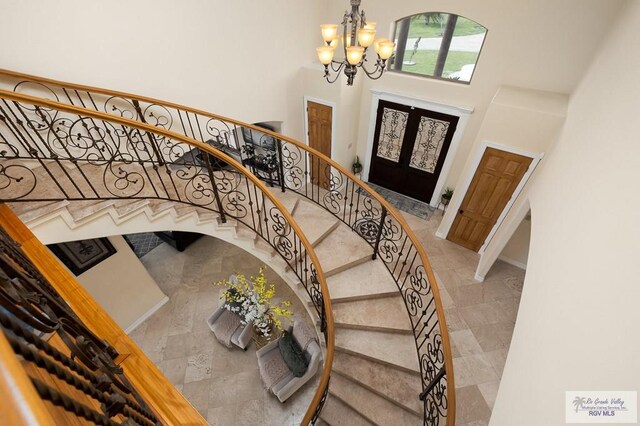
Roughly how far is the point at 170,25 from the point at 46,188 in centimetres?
265

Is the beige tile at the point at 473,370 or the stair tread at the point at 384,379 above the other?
the stair tread at the point at 384,379

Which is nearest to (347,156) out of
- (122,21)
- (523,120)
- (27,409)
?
(523,120)

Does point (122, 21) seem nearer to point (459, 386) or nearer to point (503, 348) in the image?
point (459, 386)

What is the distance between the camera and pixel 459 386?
3.66 meters

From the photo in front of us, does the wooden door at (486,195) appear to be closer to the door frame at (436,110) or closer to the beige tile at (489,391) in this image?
the door frame at (436,110)

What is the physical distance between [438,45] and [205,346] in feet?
23.1

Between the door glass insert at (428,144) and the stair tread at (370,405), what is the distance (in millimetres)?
4756

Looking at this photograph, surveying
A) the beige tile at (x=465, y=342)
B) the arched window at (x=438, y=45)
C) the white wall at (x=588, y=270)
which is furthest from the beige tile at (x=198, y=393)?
the arched window at (x=438, y=45)

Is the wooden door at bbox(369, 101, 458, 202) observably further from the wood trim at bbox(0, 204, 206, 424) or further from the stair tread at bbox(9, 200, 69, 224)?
the wood trim at bbox(0, 204, 206, 424)

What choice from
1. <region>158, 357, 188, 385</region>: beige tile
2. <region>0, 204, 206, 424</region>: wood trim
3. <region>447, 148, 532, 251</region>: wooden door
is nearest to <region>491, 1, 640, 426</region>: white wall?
<region>447, 148, 532, 251</region>: wooden door

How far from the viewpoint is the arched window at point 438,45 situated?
16.6 ft

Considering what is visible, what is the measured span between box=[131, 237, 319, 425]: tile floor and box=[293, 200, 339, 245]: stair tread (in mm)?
2509

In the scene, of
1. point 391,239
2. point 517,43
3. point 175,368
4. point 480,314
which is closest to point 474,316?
point 480,314

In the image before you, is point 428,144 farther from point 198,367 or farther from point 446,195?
point 198,367
